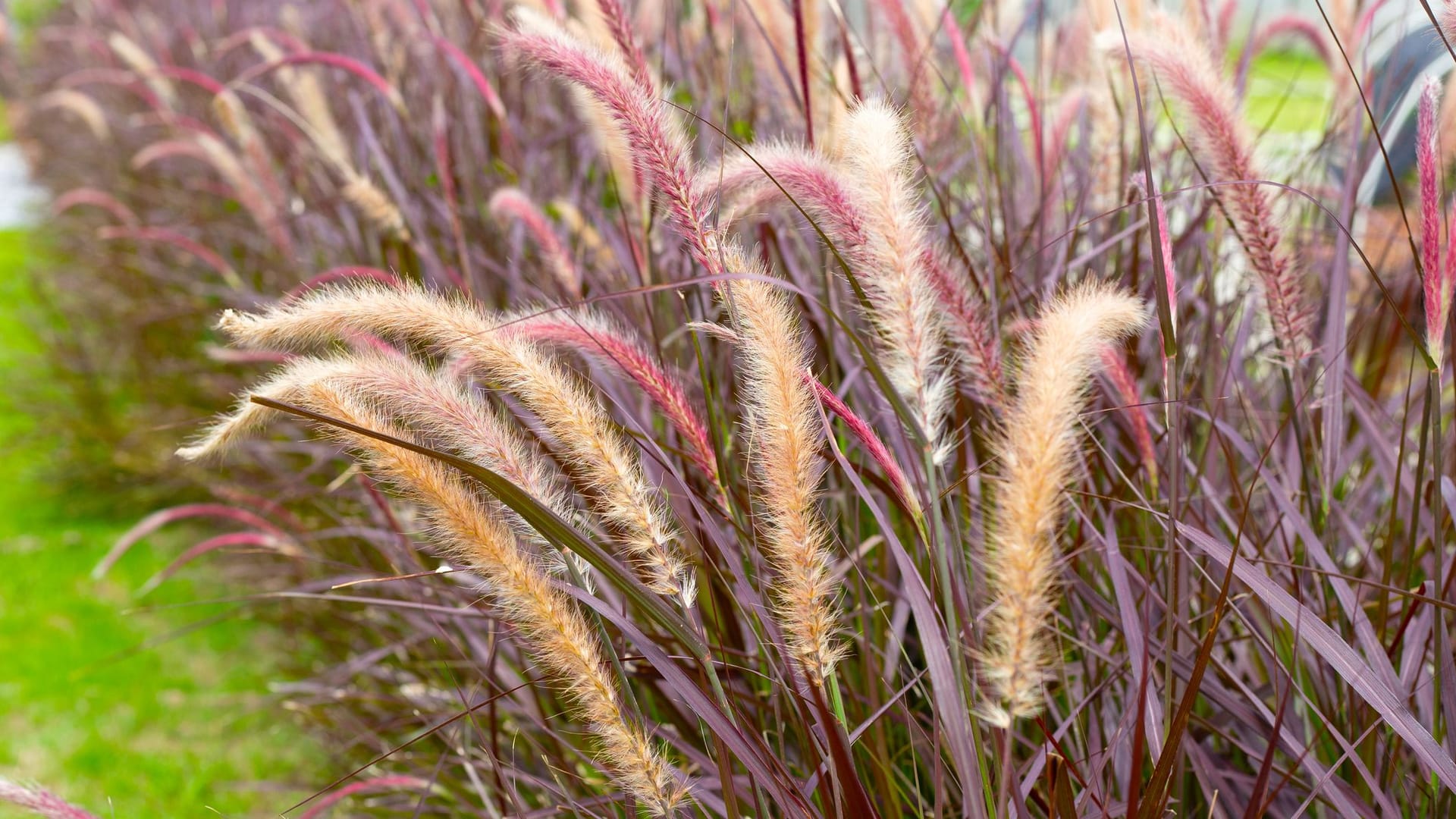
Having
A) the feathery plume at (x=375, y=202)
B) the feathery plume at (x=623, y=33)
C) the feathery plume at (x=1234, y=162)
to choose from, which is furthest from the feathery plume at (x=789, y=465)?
the feathery plume at (x=375, y=202)

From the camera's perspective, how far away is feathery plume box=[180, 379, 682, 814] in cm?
98

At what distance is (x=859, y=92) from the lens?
165cm

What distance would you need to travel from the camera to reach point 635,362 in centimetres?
106

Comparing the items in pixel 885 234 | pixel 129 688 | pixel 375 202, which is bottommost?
pixel 129 688

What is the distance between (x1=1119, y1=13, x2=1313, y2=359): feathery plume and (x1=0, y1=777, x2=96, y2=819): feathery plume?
1.33 m

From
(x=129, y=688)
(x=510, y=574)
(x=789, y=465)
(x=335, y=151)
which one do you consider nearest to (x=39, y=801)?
(x=510, y=574)

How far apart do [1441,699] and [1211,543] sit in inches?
14.5

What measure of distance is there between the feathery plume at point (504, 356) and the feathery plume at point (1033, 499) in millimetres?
299

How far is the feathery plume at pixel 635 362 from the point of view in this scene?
3.47 ft

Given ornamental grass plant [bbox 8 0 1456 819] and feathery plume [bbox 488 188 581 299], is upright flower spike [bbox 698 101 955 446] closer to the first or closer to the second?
ornamental grass plant [bbox 8 0 1456 819]

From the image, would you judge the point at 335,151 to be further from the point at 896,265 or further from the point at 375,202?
the point at 896,265

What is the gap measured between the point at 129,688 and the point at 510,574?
2.94 metres

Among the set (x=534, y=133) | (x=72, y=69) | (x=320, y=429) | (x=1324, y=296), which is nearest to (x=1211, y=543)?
(x=320, y=429)

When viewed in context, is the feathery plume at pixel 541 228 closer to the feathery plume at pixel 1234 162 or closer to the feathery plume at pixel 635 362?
the feathery plume at pixel 635 362
